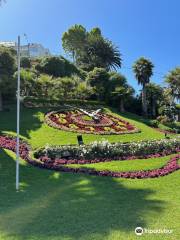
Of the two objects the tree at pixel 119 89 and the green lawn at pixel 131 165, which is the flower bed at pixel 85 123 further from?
the green lawn at pixel 131 165

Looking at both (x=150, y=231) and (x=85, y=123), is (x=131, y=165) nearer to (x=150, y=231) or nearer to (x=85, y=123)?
(x=150, y=231)

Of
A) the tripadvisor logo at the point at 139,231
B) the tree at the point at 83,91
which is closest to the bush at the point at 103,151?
the tripadvisor logo at the point at 139,231

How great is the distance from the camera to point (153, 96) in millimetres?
51594

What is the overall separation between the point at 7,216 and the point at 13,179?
484cm

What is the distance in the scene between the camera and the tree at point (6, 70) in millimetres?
36438

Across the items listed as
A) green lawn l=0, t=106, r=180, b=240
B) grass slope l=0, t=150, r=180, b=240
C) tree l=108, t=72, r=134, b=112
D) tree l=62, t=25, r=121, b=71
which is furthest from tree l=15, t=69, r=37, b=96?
tree l=62, t=25, r=121, b=71

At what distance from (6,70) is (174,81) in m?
23.8

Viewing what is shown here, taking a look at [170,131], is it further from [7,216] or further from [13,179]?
[7,216]

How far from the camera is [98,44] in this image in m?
76.4

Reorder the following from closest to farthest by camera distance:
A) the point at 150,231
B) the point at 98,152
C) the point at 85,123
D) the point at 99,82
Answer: the point at 150,231 → the point at 98,152 → the point at 85,123 → the point at 99,82

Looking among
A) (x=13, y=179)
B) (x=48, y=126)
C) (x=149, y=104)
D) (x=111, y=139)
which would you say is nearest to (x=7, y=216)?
(x=13, y=179)

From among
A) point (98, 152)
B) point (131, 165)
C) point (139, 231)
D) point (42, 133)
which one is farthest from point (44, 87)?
point (139, 231)

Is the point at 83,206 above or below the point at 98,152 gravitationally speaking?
below

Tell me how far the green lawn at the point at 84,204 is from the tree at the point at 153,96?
3254 cm
